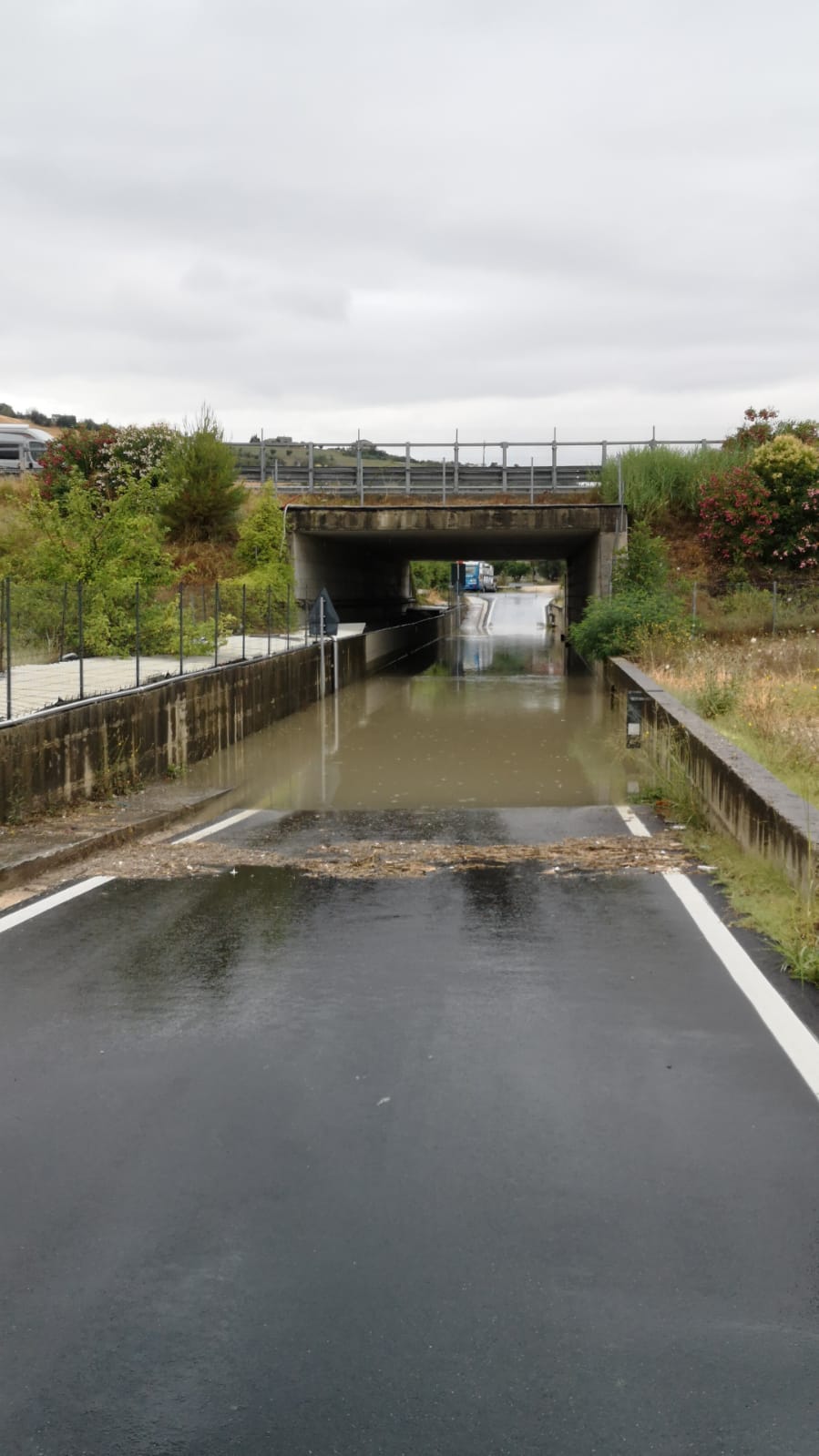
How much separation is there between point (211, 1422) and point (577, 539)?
48426 millimetres

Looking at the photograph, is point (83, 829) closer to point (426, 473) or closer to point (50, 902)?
point (50, 902)

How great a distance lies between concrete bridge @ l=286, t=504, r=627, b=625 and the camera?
140ft

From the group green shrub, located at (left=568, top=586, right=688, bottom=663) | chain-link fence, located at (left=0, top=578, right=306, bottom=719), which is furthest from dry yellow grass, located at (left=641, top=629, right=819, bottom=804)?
chain-link fence, located at (left=0, top=578, right=306, bottom=719)

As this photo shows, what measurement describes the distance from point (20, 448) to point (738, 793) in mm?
51675

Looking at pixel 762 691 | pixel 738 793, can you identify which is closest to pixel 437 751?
pixel 762 691

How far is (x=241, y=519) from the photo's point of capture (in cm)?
4628

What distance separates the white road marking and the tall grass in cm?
3587

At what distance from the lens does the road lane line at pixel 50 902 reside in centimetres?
849

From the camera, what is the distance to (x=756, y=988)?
691 centimetres

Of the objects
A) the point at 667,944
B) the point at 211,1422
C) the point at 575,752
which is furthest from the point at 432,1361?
the point at 575,752

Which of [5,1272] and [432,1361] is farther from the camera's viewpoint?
[5,1272]

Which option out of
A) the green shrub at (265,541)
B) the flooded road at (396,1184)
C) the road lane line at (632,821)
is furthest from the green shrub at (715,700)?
the green shrub at (265,541)

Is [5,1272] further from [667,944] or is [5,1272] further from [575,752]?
[575,752]

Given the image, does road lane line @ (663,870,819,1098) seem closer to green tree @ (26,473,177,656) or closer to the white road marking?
the white road marking
